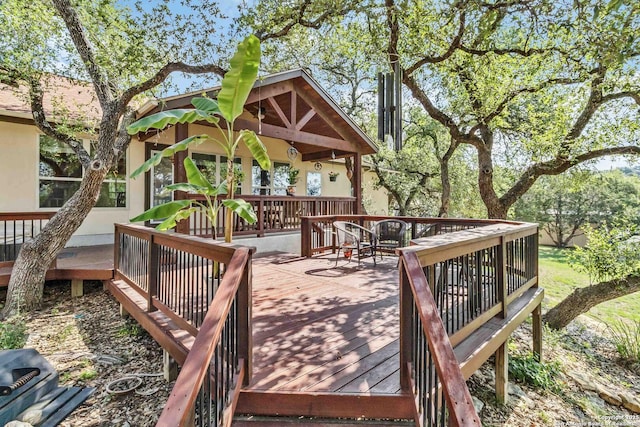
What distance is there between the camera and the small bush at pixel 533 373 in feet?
16.4

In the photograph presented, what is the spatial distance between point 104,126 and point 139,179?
3.43m

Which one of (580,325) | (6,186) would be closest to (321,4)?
(6,186)

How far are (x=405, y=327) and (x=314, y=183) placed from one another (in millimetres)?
11673

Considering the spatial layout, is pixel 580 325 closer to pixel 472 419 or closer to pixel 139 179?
pixel 472 419

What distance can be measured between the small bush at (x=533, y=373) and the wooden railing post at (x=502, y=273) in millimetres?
1890

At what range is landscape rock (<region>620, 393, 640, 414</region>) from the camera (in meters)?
5.19

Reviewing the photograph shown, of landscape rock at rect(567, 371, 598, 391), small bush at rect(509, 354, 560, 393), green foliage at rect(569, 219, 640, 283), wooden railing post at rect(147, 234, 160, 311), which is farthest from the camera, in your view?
green foliage at rect(569, 219, 640, 283)

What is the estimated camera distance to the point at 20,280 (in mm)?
5723

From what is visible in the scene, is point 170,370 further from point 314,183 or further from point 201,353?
point 314,183

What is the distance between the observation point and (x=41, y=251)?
5.79 metres

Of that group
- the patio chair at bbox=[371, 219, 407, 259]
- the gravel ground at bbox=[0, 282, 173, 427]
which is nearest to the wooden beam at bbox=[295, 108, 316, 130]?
the patio chair at bbox=[371, 219, 407, 259]

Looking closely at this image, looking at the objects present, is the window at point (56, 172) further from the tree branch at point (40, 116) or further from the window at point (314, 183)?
the window at point (314, 183)

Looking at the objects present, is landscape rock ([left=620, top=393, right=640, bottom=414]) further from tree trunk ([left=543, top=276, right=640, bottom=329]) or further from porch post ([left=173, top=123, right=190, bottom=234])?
porch post ([left=173, top=123, right=190, bottom=234])

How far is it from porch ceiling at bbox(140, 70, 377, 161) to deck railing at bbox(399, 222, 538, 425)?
5.77m
